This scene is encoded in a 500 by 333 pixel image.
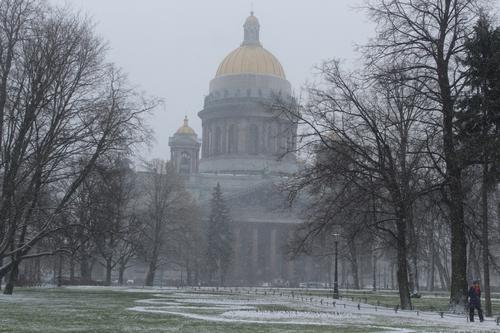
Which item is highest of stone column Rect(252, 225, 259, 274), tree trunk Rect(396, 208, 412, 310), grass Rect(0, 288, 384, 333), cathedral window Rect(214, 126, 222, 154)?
cathedral window Rect(214, 126, 222, 154)

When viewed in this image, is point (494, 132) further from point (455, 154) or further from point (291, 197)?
point (291, 197)

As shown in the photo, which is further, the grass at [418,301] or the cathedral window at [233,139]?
the cathedral window at [233,139]

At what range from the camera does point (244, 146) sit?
11431 centimetres

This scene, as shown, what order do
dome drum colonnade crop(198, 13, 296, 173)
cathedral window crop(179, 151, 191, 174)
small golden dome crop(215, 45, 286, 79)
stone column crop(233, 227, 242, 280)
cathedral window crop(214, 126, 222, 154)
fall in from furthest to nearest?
1. cathedral window crop(179, 151, 191, 174)
2. cathedral window crop(214, 126, 222, 154)
3. small golden dome crop(215, 45, 286, 79)
4. dome drum colonnade crop(198, 13, 296, 173)
5. stone column crop(233, 227, 242, 280)

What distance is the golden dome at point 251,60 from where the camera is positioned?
114 meters

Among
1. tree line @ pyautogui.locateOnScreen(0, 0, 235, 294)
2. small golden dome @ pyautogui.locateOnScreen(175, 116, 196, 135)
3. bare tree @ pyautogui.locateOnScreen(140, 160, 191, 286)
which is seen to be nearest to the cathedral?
small golden dome @ pyautogui.locateOnScreen(175, 116, 196, 135)

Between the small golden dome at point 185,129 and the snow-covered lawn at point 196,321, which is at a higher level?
the small golden dome at point 185,129

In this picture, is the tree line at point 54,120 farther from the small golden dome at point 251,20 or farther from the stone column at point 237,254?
the small golden dome at point 251,20

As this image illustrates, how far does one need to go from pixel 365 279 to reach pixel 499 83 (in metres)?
76.6

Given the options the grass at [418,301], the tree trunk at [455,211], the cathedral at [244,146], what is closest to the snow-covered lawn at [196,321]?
the tree trunk at [455,211]

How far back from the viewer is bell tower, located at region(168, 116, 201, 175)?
118 metres

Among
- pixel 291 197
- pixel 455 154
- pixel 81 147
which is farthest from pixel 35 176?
pixel 455 154

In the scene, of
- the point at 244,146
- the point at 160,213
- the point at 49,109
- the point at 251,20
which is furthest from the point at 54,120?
the point at 251,20

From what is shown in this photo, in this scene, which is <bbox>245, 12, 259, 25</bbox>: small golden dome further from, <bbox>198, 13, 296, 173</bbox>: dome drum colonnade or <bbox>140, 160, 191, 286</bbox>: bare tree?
<bbox>140, 160, 191, 286</bbox>: bare tree
